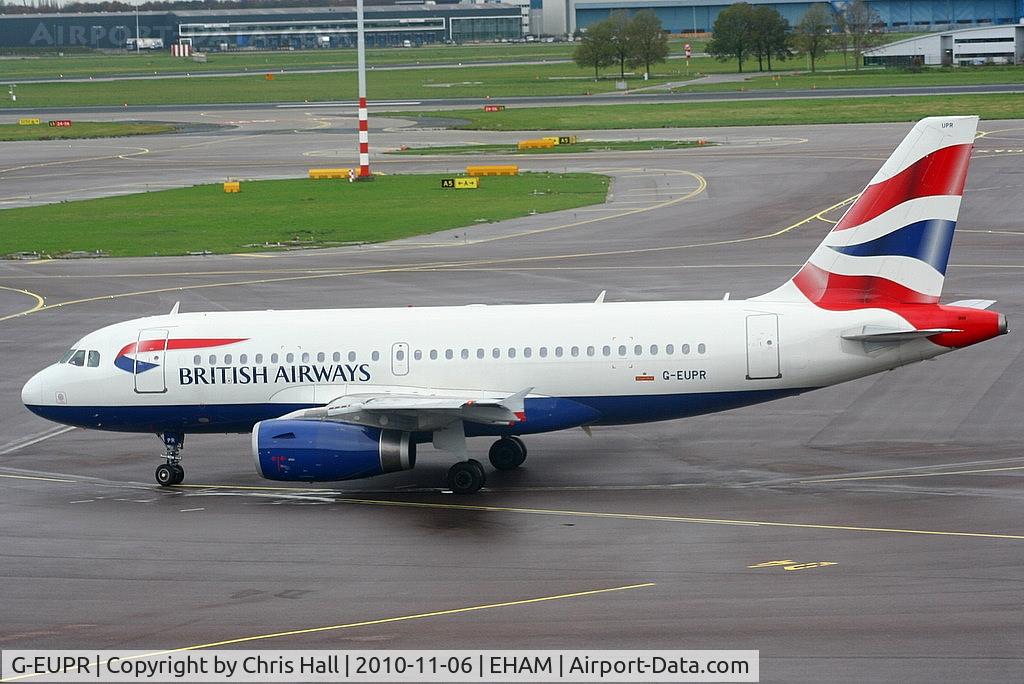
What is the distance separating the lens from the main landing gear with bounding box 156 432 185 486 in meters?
31.6

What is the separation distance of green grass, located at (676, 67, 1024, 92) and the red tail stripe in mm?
118103

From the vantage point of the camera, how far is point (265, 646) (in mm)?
20906

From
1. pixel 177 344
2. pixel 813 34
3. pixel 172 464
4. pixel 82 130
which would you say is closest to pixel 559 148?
pixel 82 130

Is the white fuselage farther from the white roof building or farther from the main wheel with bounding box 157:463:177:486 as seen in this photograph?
the white roof building

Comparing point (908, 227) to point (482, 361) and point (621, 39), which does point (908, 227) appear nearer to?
point (482, 361)

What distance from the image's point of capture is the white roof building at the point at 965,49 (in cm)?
16562

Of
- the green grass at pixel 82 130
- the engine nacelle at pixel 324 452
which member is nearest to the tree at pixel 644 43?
the green grass at pixel 82 130

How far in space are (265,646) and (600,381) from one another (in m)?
11.6

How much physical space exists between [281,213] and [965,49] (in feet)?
395

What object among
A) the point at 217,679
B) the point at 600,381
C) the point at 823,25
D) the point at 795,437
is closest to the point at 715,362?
the point at 600,381

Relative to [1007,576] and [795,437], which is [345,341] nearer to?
[795,437]

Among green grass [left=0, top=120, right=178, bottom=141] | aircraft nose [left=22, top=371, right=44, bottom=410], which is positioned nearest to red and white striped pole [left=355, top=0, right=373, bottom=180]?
green grass [left=0, top=120, right=178, bottom=141]

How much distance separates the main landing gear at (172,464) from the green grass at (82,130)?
4180 inches

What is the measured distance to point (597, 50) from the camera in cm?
18062
